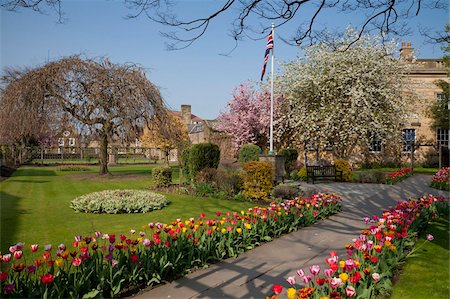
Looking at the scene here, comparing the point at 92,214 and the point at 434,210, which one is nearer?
the point at 434,210

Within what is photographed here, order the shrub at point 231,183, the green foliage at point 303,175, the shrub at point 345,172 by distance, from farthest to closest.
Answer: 1. the green foliage at point 303,175
2. the shrub at point 345,172
3. the shrub at point 231,183

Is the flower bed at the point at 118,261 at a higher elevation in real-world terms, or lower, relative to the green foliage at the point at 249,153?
lower

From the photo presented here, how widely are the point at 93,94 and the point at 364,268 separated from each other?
16519 mm

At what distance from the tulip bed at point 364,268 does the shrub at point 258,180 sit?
4.57 metres

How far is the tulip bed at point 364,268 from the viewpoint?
9.11 feet

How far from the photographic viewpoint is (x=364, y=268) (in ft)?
11.5

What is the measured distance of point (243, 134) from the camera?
86.1 ft

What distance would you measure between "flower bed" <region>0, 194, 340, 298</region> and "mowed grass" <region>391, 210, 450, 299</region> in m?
2.23

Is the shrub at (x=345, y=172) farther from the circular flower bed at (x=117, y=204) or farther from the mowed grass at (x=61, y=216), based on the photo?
the circular flower bed at (x=117, y=204)

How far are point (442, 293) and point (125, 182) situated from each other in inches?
571

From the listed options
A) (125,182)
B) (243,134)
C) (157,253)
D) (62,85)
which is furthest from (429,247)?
(243,134)

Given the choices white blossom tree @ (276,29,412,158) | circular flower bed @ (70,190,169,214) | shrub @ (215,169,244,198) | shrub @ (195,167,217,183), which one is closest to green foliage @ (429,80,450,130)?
white blossom tree @ (276,29,412,158)

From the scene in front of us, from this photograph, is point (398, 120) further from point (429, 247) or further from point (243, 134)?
point (429, 247)

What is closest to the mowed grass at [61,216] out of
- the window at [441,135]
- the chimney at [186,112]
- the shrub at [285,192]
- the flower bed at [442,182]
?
the shrub at [285,192]
